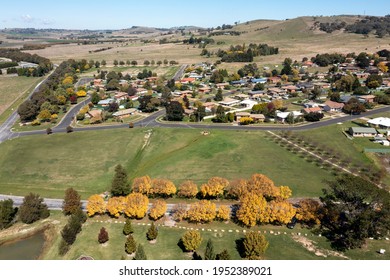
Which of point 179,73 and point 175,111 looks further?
point 179,73

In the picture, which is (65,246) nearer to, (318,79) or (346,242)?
(346,242)

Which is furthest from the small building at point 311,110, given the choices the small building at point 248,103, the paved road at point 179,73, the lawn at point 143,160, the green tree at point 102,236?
the paved road at point 179,73

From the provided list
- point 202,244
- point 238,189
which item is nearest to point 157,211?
point 202,244

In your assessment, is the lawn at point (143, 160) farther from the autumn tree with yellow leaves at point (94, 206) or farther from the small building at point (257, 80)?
the small building at point (257, 80)

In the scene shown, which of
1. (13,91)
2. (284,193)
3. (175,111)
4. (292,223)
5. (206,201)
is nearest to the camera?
(292,223)

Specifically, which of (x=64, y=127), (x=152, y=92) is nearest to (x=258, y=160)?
(x=64, y=127)

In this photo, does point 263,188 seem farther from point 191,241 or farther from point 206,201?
point 191,241

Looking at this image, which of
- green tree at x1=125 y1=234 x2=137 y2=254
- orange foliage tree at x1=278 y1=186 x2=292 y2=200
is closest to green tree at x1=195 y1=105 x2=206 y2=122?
orange foliage tree at x1=278 y1=186 x2=292 y2=200
